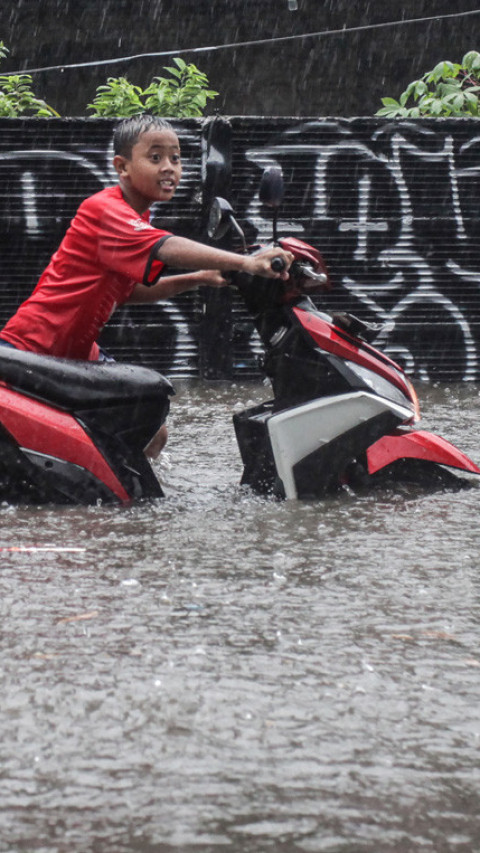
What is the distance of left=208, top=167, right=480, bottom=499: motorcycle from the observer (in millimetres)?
5332

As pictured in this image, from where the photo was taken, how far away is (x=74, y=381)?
16.9 ft

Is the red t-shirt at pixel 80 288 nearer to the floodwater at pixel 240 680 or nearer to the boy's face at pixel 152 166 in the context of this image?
the boy's face at pixel 152 166

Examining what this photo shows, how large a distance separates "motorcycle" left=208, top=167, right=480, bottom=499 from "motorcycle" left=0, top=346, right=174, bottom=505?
19.4 inches

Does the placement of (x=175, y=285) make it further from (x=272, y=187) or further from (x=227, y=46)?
(x=227, y=46)

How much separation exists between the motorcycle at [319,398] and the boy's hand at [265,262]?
1.10ft

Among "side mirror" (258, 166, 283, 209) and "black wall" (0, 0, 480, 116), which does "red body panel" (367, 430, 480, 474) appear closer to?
"side mirror" (258, 166, 283, 209)

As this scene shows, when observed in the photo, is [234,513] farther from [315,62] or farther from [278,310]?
[315,62]

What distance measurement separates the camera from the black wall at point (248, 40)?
55.0ft

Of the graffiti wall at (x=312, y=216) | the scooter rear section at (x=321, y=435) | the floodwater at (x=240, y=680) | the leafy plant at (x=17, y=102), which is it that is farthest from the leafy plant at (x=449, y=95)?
the floodwater at (x=240, y=680)

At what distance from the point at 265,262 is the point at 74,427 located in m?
0.99

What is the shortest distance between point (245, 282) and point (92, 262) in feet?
2.01

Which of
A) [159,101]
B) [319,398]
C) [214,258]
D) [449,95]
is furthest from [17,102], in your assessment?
[214,258]

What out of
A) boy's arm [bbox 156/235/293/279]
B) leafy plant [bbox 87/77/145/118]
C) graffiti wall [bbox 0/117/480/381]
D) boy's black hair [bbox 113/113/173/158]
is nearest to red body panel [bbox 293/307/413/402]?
boy's arm [bbox 156/235/293/279]

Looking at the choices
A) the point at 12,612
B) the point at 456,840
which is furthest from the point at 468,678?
the point at 12,612
